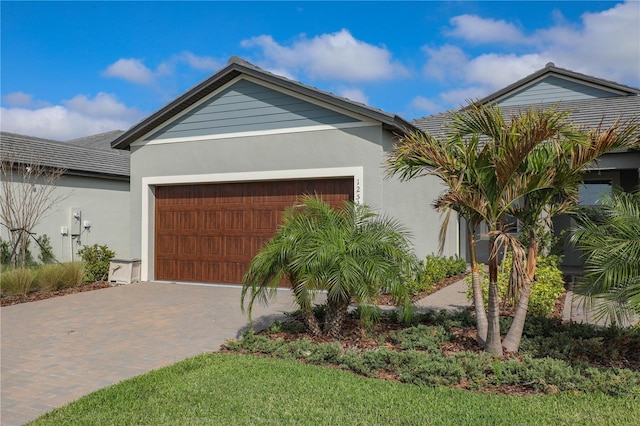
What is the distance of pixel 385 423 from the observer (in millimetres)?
4031

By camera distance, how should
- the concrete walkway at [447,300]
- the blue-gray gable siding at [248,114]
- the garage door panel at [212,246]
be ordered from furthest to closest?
1. the garage door panel at [212,246]
2. the blue-gray gable siding at [248,114]
3. the concrete walkway at [447,300]

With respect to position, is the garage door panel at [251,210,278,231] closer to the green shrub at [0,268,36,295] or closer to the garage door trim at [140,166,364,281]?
Answer: the garage door trim at [140,166,364,281]

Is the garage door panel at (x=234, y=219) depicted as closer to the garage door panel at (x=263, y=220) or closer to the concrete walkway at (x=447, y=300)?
the garage door panel at (x=263, y=220)

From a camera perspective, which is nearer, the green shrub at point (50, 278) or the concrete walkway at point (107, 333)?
the concrete walkway at point (107, 333)

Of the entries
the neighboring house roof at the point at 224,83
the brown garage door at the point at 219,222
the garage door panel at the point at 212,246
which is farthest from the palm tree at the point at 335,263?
the garage door panel at the point at 212,246

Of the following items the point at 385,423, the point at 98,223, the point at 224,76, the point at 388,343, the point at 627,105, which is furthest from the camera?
the point at 98,223

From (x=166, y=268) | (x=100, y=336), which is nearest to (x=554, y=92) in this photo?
(x=166, y=268)

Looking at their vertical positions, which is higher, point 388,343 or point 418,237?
point 418,237

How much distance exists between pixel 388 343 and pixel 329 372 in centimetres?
139

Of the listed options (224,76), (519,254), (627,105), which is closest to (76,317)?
(224,76)

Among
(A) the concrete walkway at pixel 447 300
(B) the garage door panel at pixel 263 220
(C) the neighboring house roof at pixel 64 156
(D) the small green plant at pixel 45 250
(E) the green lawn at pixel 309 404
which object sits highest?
(C) the neighboring house roof at pixel 64 156

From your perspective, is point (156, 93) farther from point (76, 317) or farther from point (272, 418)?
point (272, 418)

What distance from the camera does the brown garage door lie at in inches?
463

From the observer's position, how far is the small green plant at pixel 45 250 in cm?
1470
